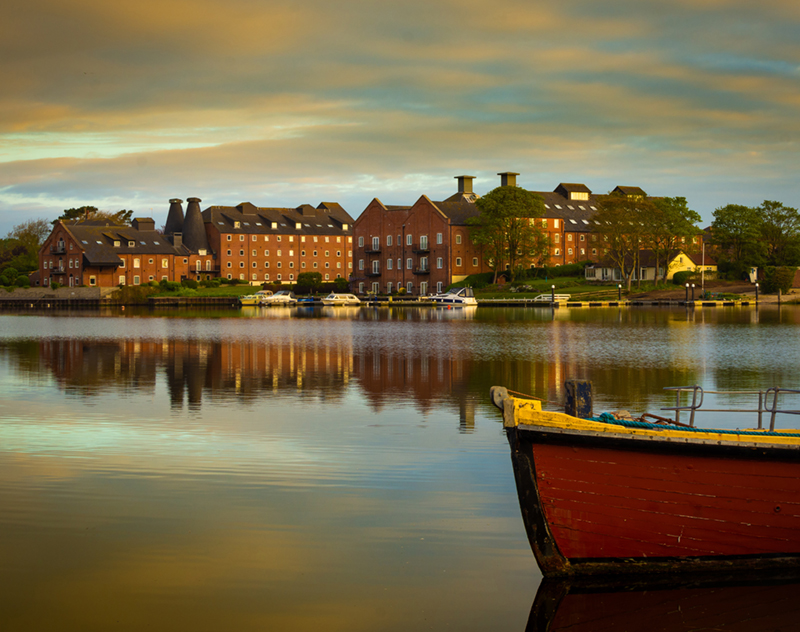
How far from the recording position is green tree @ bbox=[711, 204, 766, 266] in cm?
11100

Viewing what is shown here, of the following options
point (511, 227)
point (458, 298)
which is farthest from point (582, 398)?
point (511, 227)

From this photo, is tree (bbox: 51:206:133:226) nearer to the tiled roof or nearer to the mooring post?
the tiled roof

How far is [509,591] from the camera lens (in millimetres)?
9812

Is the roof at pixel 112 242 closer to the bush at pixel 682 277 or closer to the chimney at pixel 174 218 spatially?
the chimney at pixel 174 218

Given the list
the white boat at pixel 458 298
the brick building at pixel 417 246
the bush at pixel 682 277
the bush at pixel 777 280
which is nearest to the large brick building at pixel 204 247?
the brick building at pixel 417 246

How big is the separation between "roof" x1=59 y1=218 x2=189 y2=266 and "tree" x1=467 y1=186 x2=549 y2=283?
182ft

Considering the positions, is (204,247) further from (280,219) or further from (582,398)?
(582,398)

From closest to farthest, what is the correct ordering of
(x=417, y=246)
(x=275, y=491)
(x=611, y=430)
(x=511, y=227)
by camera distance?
(x=611, y=430)
(x=275, y=491)
(x=511, y=227)
(x=417, y=246)

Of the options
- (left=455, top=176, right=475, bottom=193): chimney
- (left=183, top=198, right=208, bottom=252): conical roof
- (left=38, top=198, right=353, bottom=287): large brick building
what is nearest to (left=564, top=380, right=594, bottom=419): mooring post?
(left=455, top=176, right=475, bottom=193): chimney

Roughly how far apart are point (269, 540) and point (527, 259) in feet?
352

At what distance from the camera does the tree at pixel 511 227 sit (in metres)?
114

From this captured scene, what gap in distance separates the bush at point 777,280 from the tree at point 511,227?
28.9m

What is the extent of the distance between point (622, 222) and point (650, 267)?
66.9ft

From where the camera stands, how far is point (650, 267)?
121625mm
